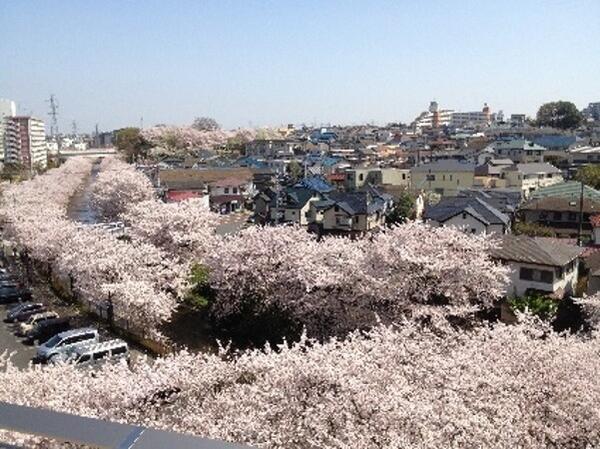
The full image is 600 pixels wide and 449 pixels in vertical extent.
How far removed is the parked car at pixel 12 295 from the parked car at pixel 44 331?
5018mm

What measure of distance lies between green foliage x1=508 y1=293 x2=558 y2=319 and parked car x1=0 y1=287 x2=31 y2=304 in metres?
18.3

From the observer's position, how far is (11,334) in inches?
730

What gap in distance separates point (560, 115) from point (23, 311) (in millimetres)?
91365

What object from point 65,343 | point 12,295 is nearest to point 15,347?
point 65,343

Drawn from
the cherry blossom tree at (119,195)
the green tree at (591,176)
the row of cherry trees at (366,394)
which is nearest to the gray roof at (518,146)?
the green tree at (591,176)

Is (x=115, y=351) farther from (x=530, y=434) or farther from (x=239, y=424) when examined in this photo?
(x=530, y=434)

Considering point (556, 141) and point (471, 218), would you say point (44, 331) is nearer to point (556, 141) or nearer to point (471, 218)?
point (471, 218)

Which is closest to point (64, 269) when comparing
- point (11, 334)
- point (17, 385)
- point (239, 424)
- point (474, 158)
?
point (11, 334)

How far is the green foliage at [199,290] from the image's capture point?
20.2m

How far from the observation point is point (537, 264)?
1902 centimetres

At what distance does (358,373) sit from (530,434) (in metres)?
2.35

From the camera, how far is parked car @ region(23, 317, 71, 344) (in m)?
17.6

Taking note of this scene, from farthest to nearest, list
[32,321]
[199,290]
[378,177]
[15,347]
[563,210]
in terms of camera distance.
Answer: [378,177] → [563,210] → [199,290] → [32,321] → [15,347]

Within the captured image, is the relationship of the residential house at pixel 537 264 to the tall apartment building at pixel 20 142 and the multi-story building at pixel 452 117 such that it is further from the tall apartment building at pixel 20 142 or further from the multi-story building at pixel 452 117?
the multi-story building at pixel 452 117
